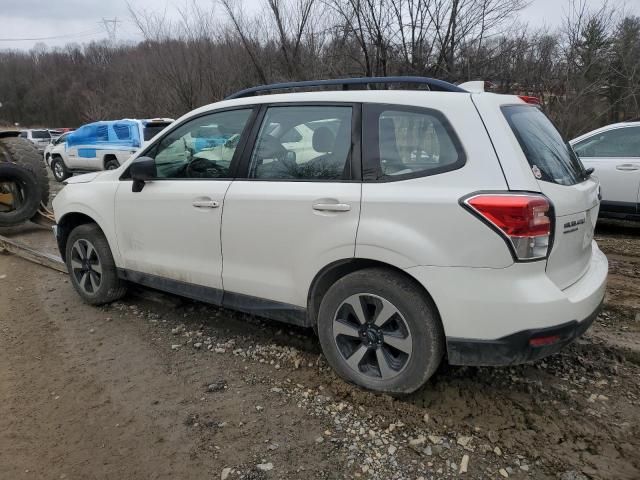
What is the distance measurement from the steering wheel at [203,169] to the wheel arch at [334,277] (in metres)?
1.04

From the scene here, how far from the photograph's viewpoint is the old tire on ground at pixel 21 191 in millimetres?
7621

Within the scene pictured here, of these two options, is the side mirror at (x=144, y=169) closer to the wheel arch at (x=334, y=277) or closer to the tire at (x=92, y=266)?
the tire at (x=92, y=266)

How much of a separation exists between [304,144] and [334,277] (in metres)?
0.85

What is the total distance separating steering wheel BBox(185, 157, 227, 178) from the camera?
11.4 feet

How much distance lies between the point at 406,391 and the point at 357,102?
167cm

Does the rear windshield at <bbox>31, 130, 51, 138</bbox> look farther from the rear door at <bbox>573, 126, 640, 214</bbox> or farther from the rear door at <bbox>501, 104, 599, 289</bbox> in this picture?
the rear door at <bbox>501, 104, 599, 289</bbox>

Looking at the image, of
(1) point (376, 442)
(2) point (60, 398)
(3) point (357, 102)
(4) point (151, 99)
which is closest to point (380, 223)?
(3) point (357, 102)

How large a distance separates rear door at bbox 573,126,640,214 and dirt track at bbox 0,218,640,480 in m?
2.84

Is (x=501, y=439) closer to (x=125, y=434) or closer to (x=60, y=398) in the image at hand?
(x=125, y=434)

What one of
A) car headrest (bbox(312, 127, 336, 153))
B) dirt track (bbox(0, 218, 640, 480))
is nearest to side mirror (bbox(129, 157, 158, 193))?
dirt track (bbox(0, 218, 640, 480))

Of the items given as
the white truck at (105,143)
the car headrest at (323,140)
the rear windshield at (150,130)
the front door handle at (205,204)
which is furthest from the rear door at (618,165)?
the rear windshield at (150,130)

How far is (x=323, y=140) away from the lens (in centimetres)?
304

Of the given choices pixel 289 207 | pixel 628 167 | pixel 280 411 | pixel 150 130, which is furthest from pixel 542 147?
pixel 150 130

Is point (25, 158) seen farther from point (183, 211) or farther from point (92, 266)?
point (183, 211)
